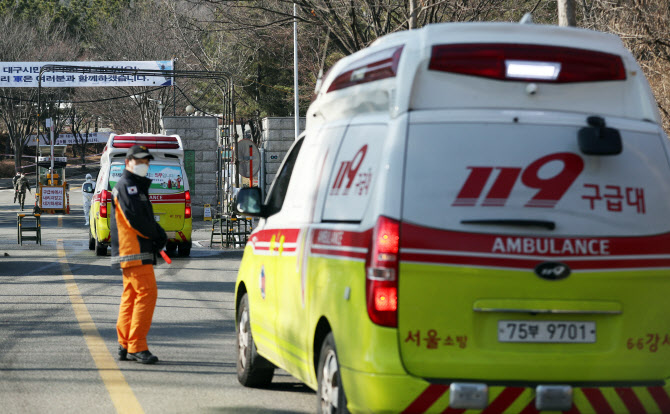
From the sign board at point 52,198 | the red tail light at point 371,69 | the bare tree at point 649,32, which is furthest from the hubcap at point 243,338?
the sign board at point 52,198

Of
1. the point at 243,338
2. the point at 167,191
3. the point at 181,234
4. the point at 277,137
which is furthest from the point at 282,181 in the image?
the point at 277,137

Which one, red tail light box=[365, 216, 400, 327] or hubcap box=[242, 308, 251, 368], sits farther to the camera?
hubcap box=[242, 308, 251, 368]

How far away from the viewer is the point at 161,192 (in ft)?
70.5

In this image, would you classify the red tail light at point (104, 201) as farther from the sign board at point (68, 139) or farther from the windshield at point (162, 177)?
the sign board at point (68, 139)

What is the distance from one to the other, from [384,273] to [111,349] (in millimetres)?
5432

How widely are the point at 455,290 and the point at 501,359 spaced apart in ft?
1.30

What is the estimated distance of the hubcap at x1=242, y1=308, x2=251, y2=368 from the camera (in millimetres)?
7969

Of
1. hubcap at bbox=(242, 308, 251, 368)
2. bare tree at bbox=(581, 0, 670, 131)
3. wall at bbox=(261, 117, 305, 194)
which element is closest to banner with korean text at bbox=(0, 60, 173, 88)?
wall at bbox=(261, 117, 305, 194)

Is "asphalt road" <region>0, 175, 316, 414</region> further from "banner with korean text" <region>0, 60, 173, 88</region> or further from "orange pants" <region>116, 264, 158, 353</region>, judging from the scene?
"banner with korean text" <region>0, 60, 173, 88</region>

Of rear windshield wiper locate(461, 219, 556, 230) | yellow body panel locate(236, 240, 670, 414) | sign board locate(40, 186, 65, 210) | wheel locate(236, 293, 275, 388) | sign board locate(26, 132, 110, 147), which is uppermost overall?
sign board locate(26, 132, 110, 147)

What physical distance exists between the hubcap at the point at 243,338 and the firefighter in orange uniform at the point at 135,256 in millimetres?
1140

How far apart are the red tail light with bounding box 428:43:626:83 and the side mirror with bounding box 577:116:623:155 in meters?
0.32

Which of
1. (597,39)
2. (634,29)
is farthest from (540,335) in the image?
(634,29)

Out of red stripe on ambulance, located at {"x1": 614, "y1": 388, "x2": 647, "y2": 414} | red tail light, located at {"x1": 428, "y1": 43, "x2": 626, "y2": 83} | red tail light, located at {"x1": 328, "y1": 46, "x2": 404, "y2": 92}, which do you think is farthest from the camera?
red tail light, located at {"x1": 328, "y1": 46, "x2": 404, "y2": 92}
